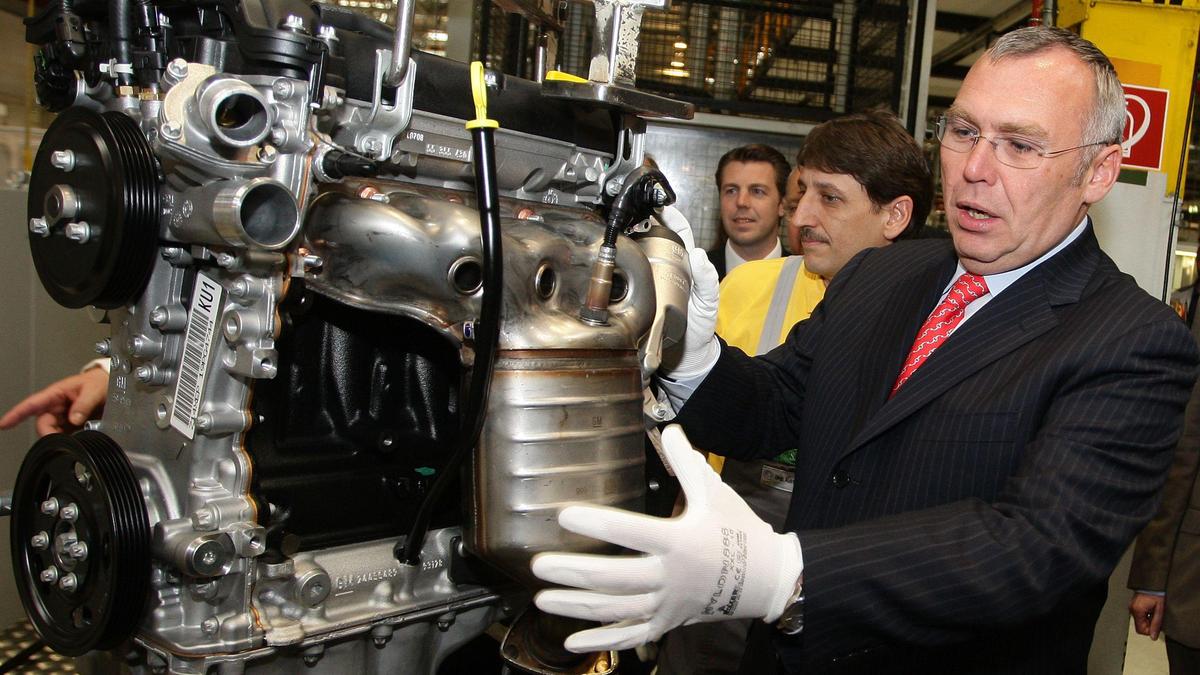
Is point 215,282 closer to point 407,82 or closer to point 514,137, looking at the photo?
point 407,82

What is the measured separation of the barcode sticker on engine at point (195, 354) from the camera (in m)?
1.28

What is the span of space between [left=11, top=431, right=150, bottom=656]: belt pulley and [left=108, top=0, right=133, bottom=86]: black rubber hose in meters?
0.50

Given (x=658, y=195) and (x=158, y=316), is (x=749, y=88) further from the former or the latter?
(x=158, y=316)

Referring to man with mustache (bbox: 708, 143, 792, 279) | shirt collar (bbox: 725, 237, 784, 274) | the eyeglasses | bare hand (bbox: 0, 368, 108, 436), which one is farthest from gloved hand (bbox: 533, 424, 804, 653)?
shirt collar (bbox: 725, 237, 784, 274)

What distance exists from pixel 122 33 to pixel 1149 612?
256 cm

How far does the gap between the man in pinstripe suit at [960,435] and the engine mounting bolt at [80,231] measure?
2.35 feet

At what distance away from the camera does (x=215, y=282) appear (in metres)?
1.28

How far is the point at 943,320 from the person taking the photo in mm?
1613

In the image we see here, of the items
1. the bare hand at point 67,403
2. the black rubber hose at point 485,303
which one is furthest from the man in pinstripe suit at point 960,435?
the bare hand at point 67,403

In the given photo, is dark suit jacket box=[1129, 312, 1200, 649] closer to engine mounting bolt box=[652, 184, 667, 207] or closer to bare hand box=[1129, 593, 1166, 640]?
bare hand box=[1129, 593, 1166, 640]

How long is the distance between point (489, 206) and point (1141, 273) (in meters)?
2.98

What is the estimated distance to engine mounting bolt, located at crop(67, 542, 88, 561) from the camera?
130 cm

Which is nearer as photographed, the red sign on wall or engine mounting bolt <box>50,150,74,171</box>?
engine mounting bolt <box>50,150,74,171</box>

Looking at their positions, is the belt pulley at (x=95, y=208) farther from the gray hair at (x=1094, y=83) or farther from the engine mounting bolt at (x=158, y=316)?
the gray hair at (x=1094, y=83)
